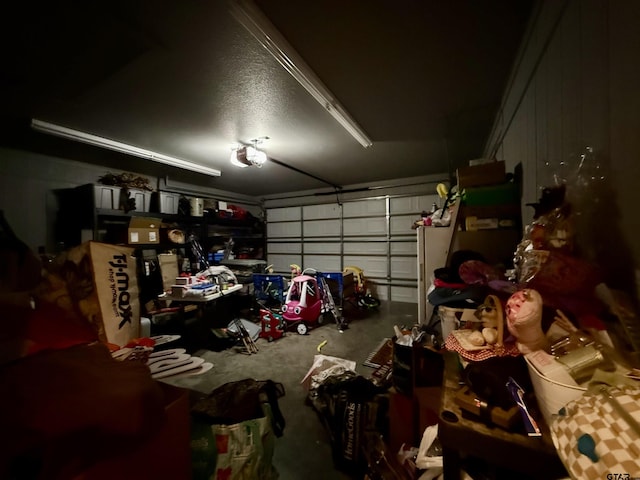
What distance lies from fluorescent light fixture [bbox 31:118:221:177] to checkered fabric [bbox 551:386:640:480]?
4076 millimetres

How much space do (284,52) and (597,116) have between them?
1615 mm

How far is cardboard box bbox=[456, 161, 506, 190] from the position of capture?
185cm

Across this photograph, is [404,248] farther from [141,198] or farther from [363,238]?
[141,198]

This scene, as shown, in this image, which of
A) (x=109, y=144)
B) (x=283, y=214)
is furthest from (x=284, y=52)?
(x=283, y=214)

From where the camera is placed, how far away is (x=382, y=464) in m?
1.32

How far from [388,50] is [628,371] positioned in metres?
1.93

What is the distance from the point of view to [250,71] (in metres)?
1.83

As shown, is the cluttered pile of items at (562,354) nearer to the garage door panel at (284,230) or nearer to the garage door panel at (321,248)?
the garage door panel at (321,248)

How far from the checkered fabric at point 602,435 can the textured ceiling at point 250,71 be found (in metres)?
1.78

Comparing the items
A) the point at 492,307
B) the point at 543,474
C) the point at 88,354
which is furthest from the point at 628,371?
the point at 88,354

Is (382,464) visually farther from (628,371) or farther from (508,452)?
(628,371)

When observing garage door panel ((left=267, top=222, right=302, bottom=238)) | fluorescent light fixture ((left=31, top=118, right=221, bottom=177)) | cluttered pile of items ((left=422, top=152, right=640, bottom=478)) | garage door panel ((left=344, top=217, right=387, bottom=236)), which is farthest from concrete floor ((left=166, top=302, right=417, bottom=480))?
fluorescent light fixture ((left=31, top=118, right=221, bottom=177))

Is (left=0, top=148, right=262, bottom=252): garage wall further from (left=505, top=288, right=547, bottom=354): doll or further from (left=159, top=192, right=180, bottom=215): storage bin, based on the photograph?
(left=505, top=288, right=547, bottom=354): doll

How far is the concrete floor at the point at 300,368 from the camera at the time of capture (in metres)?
1.67
